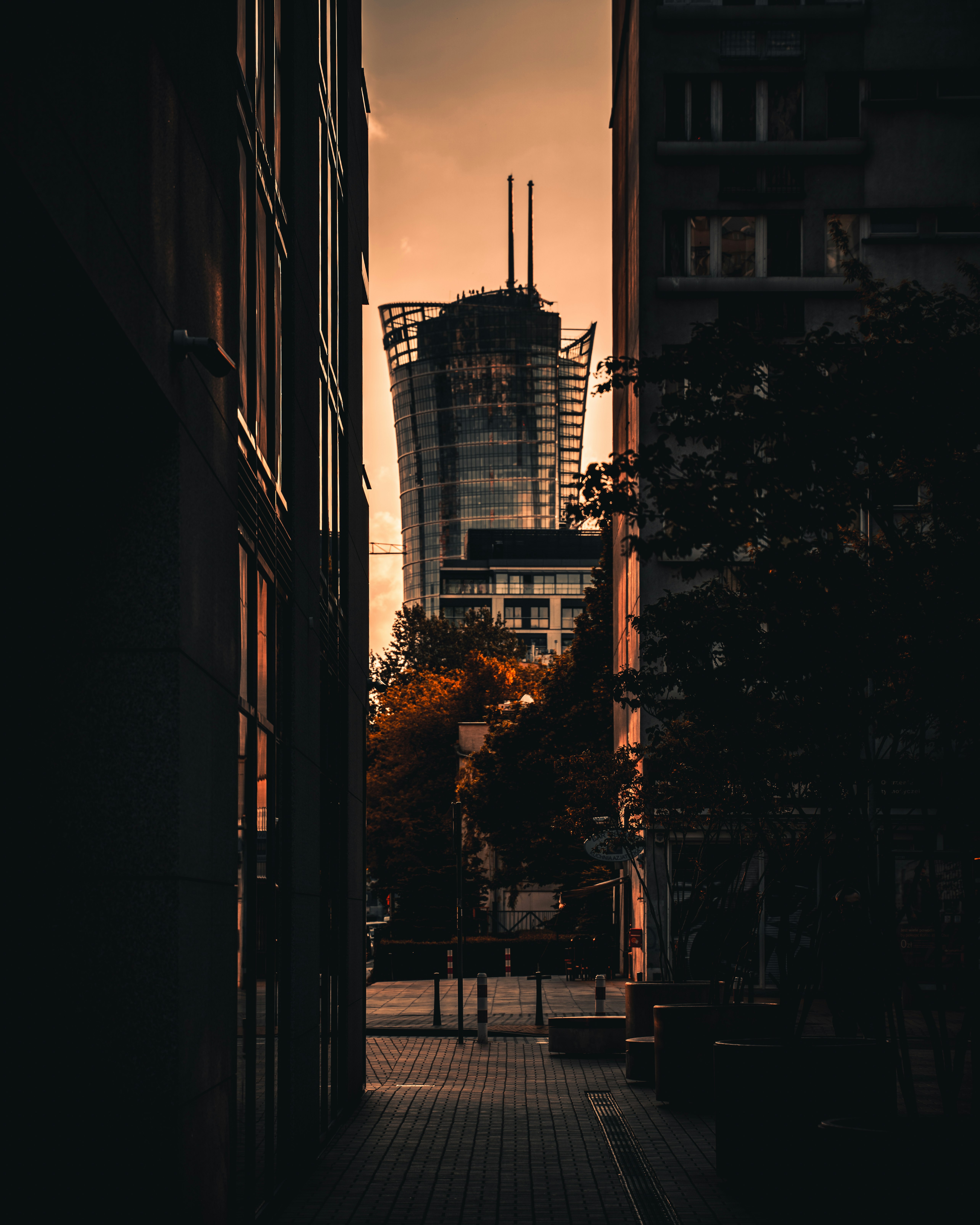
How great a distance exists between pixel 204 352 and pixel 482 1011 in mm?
18006

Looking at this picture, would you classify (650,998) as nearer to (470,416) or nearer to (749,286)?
(749,286)

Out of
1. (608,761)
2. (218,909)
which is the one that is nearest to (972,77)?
(608,761)

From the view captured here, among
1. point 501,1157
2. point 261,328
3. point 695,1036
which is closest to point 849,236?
point 695,1036

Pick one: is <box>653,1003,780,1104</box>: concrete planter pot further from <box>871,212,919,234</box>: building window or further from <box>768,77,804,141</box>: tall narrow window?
<box>768,77,804,141</box>: tall narrow window

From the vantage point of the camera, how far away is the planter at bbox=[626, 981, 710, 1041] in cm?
1886

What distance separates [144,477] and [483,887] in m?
50.6

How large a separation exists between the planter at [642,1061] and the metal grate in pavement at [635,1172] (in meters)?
1.64

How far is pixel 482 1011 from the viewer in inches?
899

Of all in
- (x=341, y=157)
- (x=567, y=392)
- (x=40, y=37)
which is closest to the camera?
(x=40, y=37)

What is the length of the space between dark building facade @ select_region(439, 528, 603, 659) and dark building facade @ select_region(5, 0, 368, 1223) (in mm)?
147976

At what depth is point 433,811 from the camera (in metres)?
61.0

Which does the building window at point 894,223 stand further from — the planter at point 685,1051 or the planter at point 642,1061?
the planter at point 685,1051

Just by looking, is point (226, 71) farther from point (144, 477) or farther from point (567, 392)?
point (567, 392)

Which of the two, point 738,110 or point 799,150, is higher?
point 738,110
